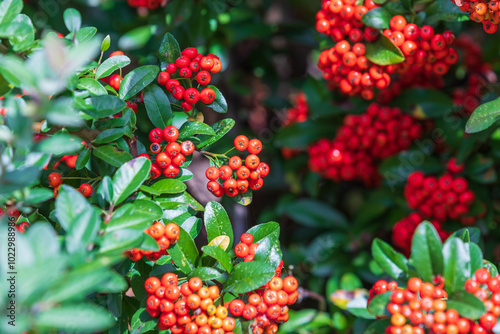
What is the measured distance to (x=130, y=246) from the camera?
3.46 ft

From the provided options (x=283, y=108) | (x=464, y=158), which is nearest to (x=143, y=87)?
(x=464, y=158)

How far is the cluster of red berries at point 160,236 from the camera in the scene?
4.16 ft

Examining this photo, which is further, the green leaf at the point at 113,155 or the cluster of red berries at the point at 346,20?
the cluster of red berries at the point at 346,20

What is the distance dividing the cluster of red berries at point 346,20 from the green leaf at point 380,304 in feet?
3.19

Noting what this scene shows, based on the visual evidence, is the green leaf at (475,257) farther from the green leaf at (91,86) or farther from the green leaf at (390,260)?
the green leaf at (91,86)

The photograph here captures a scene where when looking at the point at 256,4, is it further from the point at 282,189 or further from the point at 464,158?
the point at 464,158

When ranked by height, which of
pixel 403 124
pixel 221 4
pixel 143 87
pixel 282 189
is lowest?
pixel 282 189

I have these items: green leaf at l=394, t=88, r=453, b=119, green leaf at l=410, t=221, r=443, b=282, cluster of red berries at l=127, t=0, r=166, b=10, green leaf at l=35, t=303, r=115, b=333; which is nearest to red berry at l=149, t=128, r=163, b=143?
green leaf at l=35, t=303, r=115, b=333

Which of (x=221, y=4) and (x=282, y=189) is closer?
(x=221, y=4)

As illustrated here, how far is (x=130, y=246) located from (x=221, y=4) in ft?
5.95

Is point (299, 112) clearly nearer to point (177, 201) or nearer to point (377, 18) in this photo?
point (377, 18)

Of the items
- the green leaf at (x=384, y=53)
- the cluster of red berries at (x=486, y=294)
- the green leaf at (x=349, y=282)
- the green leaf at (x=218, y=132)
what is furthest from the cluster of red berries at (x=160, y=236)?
the green leaf at (x=349, y=282)

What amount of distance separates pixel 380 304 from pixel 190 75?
3.07 ft

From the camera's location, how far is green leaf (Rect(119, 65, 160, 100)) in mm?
1431
